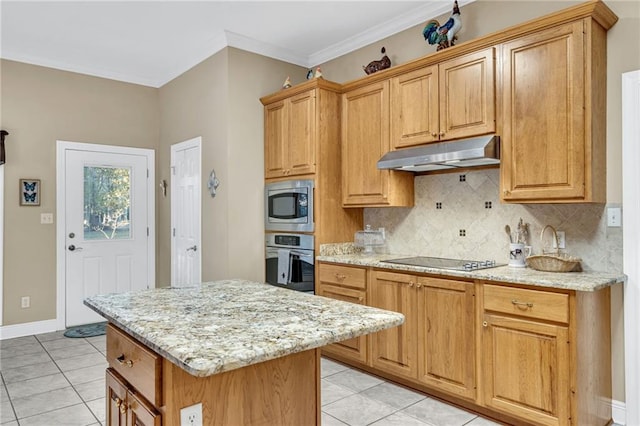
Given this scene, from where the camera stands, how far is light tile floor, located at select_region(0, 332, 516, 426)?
8.66 feet

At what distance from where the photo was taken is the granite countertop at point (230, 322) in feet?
3.80

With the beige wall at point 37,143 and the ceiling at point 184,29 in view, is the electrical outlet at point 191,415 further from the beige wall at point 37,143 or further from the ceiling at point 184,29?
the beige wall at point 37,143

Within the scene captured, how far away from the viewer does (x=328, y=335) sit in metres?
1.31

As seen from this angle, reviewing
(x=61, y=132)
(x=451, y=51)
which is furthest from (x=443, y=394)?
(x=61, y=132)

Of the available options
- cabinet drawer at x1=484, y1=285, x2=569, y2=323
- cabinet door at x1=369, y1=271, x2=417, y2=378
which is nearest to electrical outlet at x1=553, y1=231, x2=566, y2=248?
cabinet drawer at x1=484, y1=285, x2=569, y2=323

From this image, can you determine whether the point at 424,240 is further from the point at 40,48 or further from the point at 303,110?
the point at 40,48

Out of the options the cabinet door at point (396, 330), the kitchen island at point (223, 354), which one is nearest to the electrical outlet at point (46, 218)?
the kitchen island at point (223, 354)

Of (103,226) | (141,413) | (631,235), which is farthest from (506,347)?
(103,226)

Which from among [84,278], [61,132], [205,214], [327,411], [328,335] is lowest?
[327,411]

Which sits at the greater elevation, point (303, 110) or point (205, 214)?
point (303, 110)

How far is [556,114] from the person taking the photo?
8.15 feet

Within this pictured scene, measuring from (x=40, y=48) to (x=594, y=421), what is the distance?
561 cm

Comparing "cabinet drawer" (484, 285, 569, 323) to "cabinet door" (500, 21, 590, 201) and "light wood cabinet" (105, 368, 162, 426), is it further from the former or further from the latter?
"light wood cabinet" (105, 368, 162, 426)

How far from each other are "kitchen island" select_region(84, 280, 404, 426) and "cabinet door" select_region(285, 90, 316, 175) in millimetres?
2142
